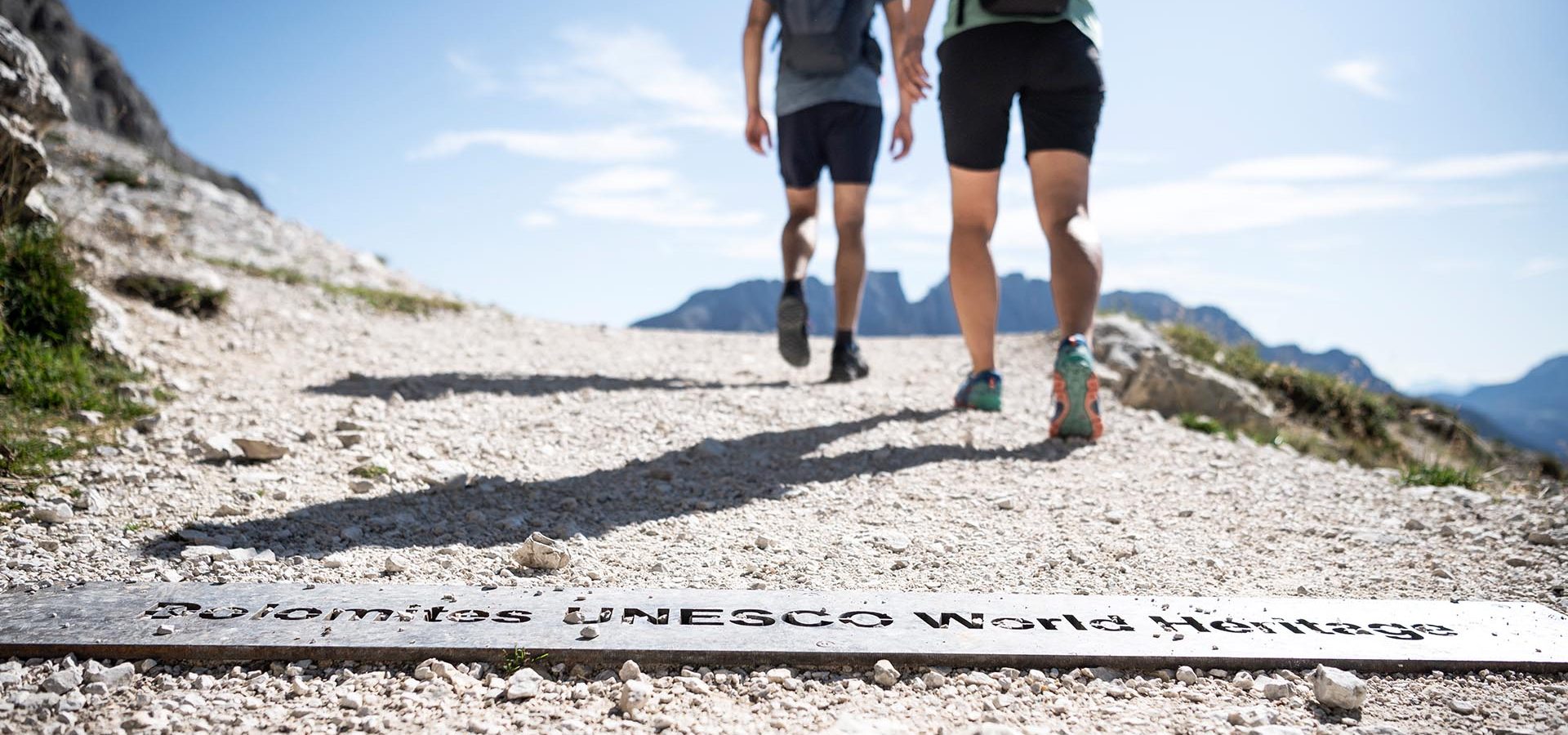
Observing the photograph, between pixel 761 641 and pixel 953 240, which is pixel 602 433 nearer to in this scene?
pixel 953 240

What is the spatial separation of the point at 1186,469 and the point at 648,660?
286 cm

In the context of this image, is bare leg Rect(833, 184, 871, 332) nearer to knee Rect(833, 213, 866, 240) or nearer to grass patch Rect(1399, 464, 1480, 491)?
knee Rect(833, 213, 866, 240)

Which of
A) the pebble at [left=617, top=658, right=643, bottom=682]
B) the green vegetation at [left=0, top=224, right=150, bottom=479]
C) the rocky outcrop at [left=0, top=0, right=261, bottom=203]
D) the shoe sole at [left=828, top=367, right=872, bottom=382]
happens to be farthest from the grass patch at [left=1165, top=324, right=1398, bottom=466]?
the rocky outcrop at [left=0, top=0, right=261, bottom=203]

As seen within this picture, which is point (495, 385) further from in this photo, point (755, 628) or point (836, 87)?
point (755, 628)

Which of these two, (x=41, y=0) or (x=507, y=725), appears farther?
(x=41, y=0)

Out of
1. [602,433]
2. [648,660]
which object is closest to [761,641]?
[648,660]

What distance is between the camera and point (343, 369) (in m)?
5.24

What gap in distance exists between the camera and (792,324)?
5195mm

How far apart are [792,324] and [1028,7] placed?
7.24ft

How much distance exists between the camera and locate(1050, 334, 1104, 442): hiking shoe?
3.65 meters

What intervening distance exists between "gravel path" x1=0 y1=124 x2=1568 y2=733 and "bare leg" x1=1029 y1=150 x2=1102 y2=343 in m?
0.63

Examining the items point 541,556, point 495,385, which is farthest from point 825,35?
point 541,556

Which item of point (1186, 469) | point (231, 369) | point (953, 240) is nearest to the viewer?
point (1186, 469)

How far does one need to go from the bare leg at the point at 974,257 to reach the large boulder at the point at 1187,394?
2.30m
